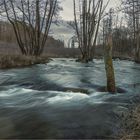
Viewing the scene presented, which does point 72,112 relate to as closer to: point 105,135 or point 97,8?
point 105,135

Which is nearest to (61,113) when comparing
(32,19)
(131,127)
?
(131,127)

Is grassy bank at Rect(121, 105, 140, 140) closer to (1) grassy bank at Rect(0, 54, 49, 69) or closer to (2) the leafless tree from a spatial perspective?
(2) the leafless tree

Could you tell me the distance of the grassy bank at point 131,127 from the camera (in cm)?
489

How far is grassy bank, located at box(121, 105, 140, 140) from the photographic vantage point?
489 cm

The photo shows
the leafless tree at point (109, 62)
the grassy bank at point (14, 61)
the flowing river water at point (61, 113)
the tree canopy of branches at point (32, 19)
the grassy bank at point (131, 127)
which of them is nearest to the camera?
the grassy bank at point (131, 127)

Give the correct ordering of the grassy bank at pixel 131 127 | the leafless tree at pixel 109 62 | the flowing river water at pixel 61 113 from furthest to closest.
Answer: the leafless tree at pixel 109 62
the flowing river water at pixel 61 113
the grassy bank at pixel 131 127

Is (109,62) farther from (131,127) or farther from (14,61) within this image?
(14,61)

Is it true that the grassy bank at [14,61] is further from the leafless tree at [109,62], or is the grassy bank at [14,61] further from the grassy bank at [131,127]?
the grassy bank at [131,127]

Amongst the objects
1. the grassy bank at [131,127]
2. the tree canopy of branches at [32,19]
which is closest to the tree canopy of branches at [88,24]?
the tree canopy of branches at [32,19]

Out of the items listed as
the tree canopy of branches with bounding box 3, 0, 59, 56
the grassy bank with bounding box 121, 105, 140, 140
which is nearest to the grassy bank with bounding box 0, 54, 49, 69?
the tree canopy of branches with bounding box 3, 0, 59, 56

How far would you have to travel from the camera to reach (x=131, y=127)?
541 centimetres

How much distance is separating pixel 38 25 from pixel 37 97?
2126 cm

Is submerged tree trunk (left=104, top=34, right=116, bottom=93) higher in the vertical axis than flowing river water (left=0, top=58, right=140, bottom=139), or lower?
higher

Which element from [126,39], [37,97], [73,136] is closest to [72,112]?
[73,136]
